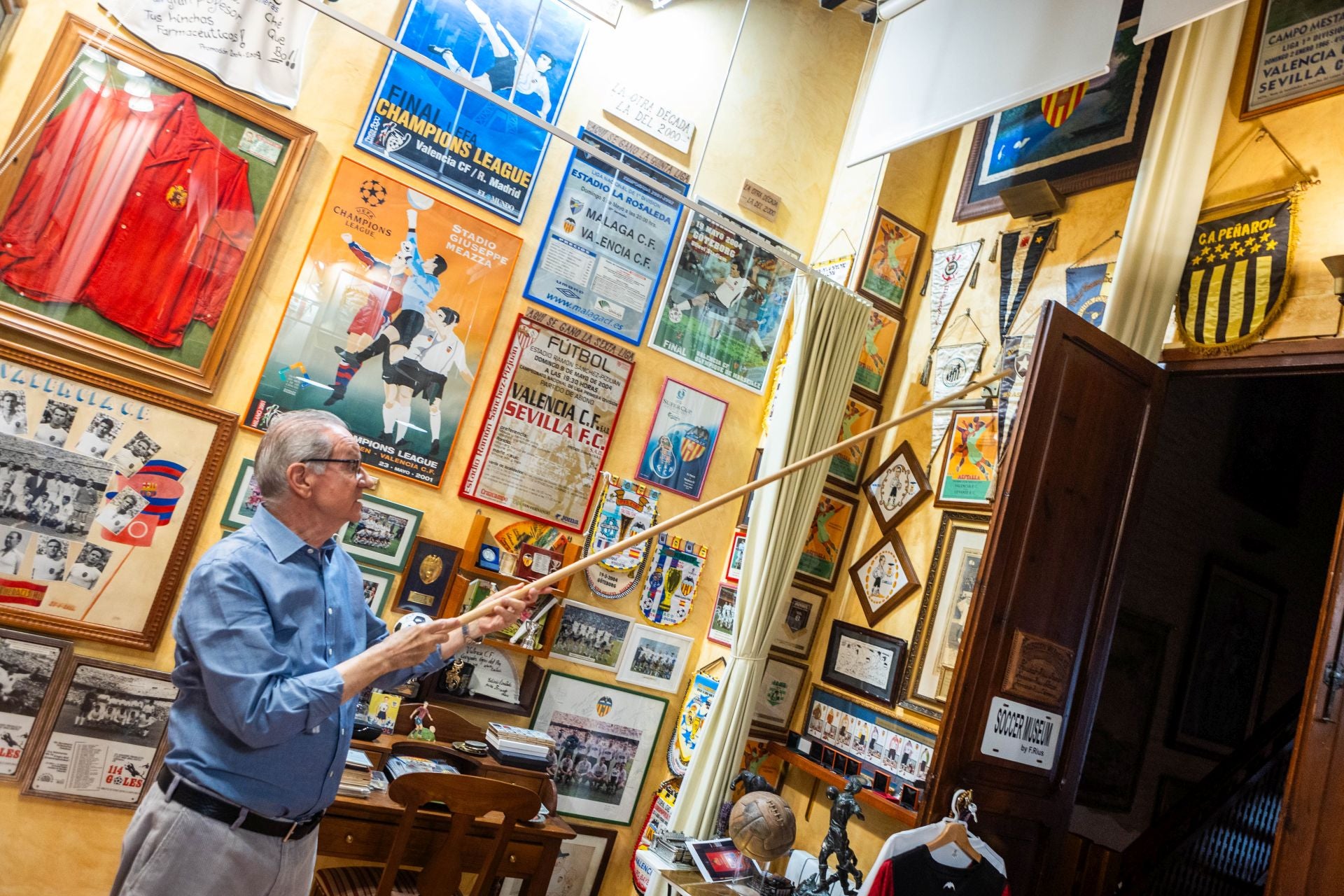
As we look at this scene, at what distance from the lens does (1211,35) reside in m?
3.49

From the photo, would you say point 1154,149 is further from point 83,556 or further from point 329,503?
point 83,556

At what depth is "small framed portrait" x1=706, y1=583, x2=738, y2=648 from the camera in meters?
4.70

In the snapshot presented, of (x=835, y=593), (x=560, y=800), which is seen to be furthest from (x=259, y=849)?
(x=835, y=593)

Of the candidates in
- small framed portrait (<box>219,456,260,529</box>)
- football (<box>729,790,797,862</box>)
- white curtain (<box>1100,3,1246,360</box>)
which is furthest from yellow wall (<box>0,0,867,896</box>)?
white curtain (<box>1100,3,1246,360</box>)

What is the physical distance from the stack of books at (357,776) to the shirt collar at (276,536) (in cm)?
134

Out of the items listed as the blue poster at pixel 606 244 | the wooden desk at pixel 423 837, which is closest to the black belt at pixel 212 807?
the wooden desk at pixel 423 837

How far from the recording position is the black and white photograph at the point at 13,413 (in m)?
3.22

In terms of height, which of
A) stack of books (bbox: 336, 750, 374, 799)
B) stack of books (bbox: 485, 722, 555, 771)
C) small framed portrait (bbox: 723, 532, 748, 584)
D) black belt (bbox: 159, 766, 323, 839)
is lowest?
stack of books (bbox: 336, 750, 374, 799)

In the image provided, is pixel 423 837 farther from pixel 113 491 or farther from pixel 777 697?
pixel 777 697

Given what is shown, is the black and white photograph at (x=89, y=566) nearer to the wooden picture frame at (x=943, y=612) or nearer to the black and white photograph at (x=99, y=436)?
the black and white photograph at (x=99, y=436)

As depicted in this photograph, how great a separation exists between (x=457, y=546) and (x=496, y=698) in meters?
0.74

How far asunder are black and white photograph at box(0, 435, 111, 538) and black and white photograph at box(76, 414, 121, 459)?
1.2 inches

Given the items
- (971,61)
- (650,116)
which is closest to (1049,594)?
(971,61)

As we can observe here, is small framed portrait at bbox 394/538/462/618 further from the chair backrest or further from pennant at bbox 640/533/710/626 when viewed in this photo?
pennant at bbox 640/533/710/626
